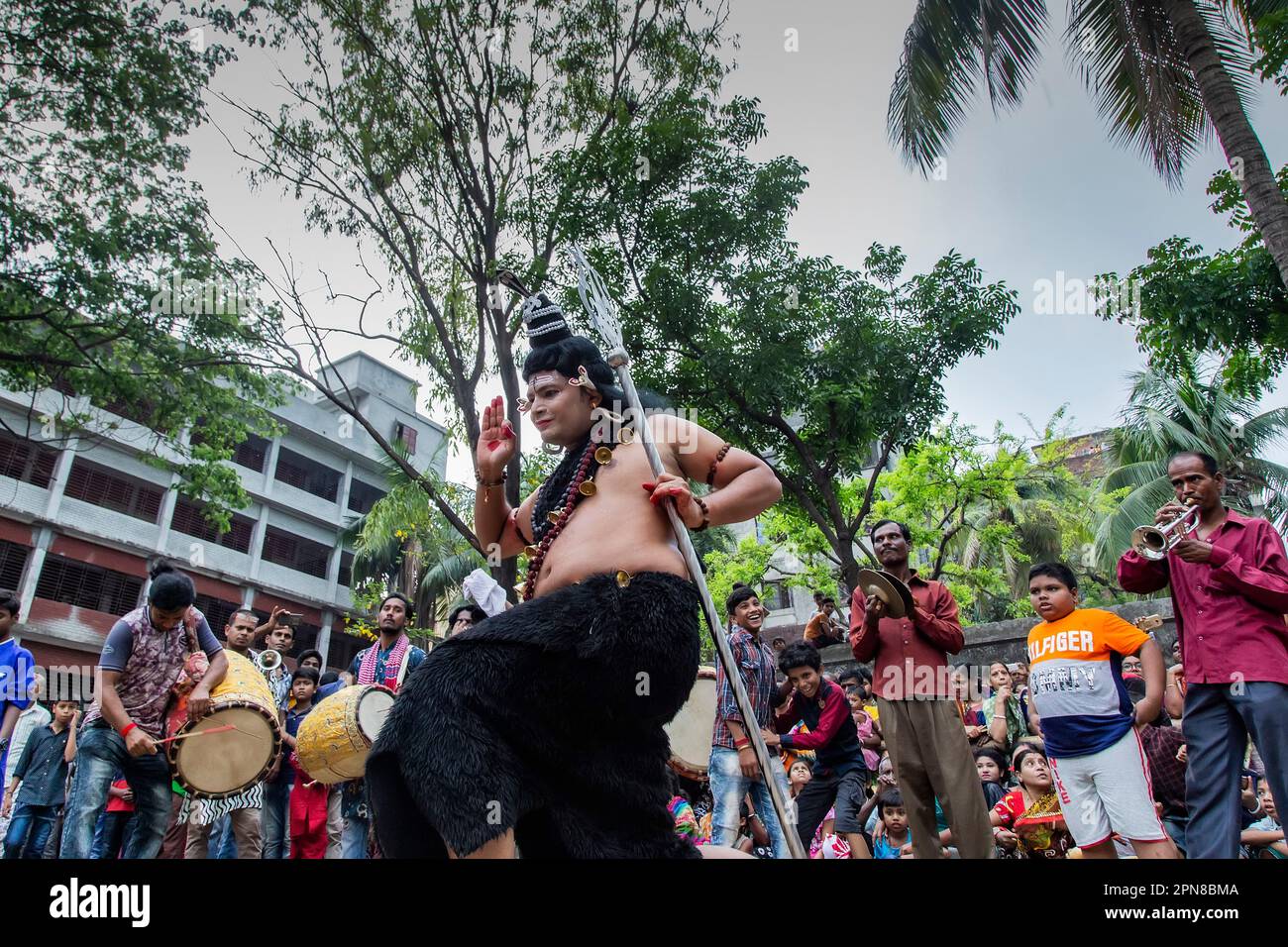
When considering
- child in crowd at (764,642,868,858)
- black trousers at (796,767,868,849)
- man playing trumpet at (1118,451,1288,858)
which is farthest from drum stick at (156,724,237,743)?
man playing trumpet at (1118,451,1288,858)

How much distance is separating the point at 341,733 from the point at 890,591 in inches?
139

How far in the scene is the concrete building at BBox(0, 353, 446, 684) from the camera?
69.7 ft

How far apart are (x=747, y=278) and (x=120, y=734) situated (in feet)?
29.9

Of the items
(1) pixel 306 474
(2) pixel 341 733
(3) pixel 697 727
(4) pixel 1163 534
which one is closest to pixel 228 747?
(2) pixel 341 733

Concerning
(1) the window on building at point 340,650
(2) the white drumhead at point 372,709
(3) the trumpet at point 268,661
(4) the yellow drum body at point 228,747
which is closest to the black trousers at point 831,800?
(2) the white drumhead at point 372,709

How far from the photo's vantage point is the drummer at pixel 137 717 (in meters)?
4.71

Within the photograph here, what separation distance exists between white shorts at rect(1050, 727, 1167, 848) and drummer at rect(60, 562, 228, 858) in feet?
15.8

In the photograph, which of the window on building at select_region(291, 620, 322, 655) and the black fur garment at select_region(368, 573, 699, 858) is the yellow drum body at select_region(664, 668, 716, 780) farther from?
the window on building at select_region(291, 620, 322, 655)

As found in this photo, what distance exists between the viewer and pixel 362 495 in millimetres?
30828

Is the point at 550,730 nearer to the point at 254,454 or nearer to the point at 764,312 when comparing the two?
the point at 764,312

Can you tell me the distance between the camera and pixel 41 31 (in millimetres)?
9102

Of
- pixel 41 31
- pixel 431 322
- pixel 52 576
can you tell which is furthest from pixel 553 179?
pixel 52 576

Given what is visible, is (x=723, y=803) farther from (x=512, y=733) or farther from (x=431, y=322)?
(x=431, y=322)

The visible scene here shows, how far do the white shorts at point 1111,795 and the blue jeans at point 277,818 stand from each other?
5401mm
